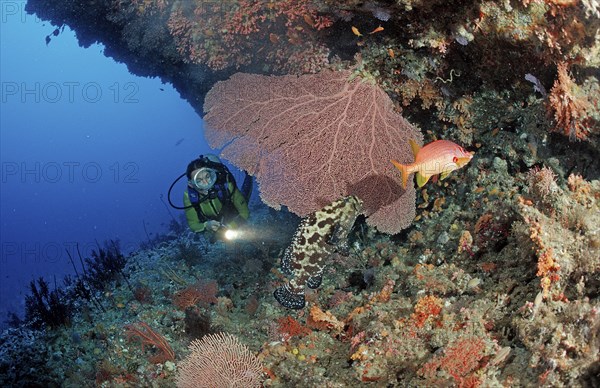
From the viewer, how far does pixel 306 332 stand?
4184 mm

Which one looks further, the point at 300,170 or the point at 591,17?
the point at 300,170

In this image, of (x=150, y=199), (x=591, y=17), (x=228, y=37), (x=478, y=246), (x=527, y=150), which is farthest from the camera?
(x=150, y=199)

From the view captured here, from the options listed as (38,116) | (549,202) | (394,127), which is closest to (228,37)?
(394,127)

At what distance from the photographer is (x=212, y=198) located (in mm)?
6715

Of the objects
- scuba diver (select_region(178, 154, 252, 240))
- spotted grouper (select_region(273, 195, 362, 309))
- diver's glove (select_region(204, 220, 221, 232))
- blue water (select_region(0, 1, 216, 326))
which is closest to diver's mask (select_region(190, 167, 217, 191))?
scuba diver (select_region(178, 154, 252, 240))

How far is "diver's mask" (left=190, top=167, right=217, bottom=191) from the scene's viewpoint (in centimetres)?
631

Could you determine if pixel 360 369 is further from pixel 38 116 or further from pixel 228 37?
pixel 38 116

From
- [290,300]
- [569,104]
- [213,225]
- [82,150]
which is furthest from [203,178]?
[82,150]

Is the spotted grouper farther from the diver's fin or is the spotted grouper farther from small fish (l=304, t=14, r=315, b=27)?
small fish (l=304, t=14, r=315, b=27)

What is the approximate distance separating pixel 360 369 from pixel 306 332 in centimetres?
110

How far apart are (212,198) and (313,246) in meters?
2.82

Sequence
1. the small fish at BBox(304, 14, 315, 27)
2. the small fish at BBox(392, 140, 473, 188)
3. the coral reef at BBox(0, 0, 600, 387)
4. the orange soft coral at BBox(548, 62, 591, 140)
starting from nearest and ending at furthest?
the coral reef at BBox(0, 0, 600, 387) → the small fish at BBox(392, 140, 473, 188) → the orange soft coral at BBox(548, 62, 591, 140) → the small fish at BBox(304, 14, 315, 27)

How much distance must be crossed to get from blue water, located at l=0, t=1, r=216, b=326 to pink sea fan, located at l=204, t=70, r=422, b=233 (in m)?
54.2

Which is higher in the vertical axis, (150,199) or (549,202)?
(549,202)
